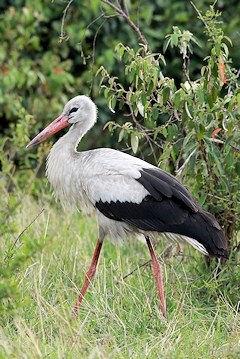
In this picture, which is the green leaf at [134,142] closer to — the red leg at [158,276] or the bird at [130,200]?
the bird at [130,200]

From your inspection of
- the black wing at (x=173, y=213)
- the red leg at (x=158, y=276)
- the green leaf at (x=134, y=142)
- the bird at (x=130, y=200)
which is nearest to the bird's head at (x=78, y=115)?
the bird at (x=130, y=200)

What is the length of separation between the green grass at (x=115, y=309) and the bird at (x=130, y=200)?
152 millimetres

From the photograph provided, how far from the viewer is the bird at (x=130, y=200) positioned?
466 centimetres

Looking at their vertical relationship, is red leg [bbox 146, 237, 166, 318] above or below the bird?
below

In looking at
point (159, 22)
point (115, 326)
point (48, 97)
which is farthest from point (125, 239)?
point (159, 22)

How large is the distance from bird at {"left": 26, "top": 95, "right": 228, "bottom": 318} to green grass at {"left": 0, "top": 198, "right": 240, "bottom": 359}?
0.15m

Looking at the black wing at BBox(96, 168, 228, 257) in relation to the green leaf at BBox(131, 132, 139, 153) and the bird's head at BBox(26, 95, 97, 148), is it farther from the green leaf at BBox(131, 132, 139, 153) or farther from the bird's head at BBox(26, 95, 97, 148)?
the bird's head at BBox(26, 95, 97, 148)

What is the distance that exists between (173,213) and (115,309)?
66 centimetres

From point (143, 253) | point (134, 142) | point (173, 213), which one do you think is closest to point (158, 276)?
point (173, 213)

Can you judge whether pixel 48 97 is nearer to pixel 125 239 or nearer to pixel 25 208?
pixel 25 208

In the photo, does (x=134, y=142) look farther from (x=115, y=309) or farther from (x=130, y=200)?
(x=115, y=309)

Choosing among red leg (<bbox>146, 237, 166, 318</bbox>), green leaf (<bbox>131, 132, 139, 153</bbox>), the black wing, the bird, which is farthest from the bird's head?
red leg (<bbox>146, 237, 166, 318</bbox>)

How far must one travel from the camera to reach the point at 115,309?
177 inches

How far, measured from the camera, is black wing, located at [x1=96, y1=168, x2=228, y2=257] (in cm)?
464
